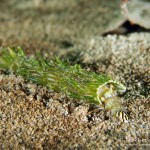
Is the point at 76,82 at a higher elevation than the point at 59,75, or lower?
lower

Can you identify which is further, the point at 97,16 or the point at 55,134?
the point at 97,16

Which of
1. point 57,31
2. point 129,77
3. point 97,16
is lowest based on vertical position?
point 129,77

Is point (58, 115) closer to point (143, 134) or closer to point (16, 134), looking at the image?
point (16, 134)

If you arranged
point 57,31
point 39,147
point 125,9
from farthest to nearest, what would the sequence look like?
point 57,31 < point 125,9 < point 39,147

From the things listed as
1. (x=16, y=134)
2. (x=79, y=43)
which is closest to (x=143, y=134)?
(x=16, y=134)

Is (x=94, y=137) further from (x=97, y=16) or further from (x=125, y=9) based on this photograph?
(x=97, y=16)

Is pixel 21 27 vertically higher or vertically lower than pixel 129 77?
higher

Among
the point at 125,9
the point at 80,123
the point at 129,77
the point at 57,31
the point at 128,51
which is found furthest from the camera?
the point at 57,31

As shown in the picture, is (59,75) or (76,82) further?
(59,75)
